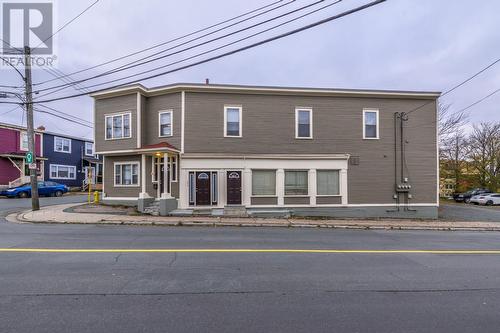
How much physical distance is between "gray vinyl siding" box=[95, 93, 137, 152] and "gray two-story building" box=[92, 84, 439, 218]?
7 cm

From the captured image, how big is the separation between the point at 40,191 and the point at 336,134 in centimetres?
2730

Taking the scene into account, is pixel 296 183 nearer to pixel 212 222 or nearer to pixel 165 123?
pixel 212 222

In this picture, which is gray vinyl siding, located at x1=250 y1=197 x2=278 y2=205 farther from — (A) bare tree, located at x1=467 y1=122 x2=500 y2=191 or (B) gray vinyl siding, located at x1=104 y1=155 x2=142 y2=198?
(A) bare tree, located at x1=467 y1=122 x2=500 y2=191

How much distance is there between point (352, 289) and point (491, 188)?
48.3 meters

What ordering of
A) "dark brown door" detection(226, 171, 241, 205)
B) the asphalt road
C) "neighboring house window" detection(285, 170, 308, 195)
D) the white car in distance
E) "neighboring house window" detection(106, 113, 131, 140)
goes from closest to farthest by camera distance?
the asphalt road < "dark brown door" detection(226, 171, 241, 205) < "neighboring house window" detection(285, 170, 308, 195) < "neighboring house window" detection(106, 113, 131, 140) < the white car in distance

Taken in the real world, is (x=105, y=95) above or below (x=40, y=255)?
above

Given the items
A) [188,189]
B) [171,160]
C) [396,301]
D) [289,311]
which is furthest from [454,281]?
[171,160]

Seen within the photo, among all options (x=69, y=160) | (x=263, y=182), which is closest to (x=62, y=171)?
(x=69, y=160)

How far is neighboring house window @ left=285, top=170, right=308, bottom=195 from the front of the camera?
59.3 feet

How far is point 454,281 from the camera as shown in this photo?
5.66m

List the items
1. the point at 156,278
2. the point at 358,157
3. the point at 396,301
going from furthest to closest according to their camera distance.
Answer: the point at 358,157, the point at 156,278, the point at 396,301

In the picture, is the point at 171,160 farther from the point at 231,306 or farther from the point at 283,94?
the point at 231,306

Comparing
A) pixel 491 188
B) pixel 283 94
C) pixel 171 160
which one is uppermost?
pixel 283 94

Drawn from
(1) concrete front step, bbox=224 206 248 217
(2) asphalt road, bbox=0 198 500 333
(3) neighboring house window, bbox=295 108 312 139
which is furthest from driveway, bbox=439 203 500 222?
(2) asphalt road, bbox=0 198 500 333
